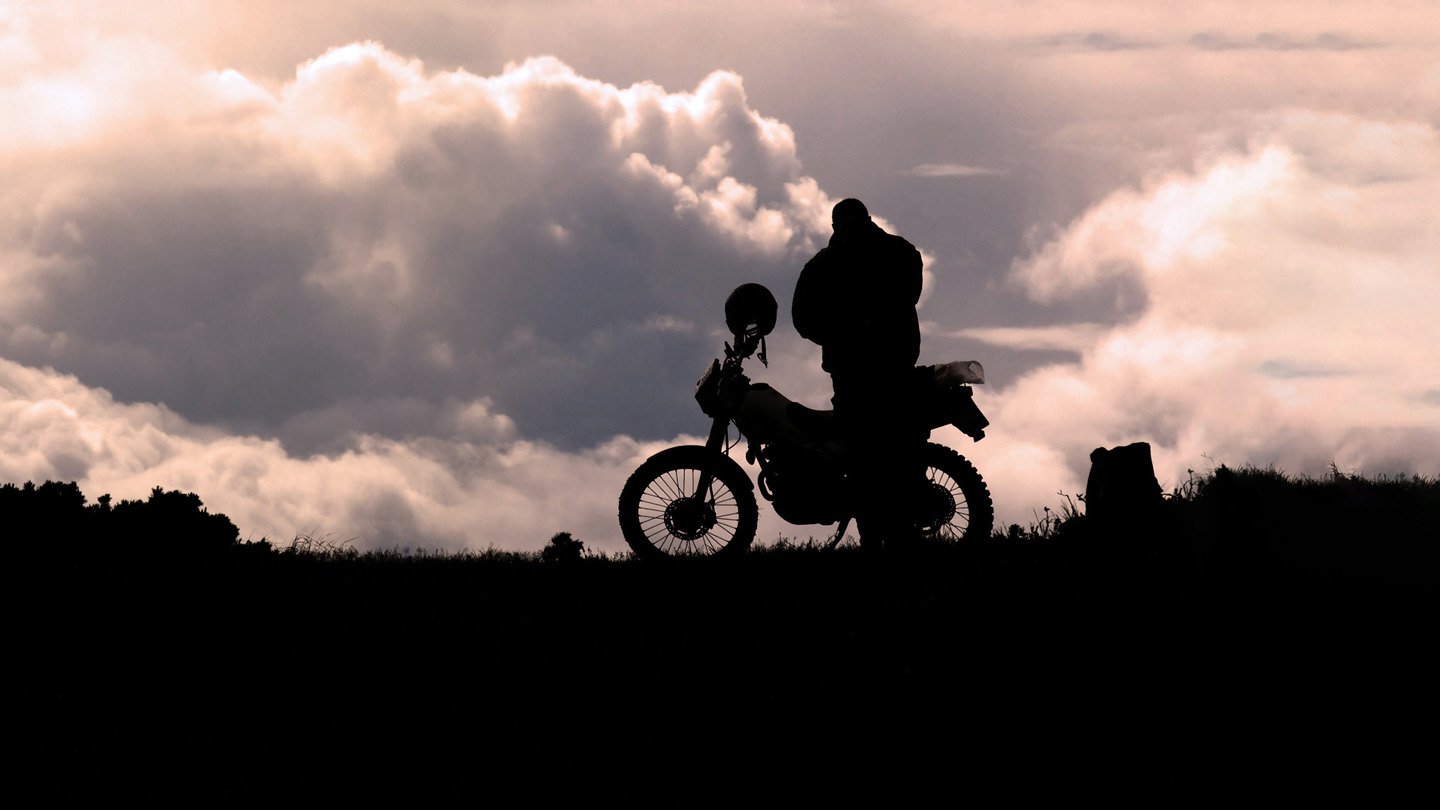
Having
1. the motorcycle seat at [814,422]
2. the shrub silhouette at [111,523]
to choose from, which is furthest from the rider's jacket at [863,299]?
the shrub silhouette at [111,523]

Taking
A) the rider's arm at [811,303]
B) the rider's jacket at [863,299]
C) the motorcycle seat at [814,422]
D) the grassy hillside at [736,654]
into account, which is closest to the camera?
the grassy hillside at [736,654]

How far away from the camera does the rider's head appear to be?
1002 centimetres

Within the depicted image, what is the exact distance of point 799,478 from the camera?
10352 mm

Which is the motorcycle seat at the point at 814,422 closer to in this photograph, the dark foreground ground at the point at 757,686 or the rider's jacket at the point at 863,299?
the rider's jacket at the point at 863,299

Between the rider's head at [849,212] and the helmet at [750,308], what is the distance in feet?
2.74

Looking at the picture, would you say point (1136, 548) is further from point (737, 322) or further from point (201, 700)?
point (201, 700)

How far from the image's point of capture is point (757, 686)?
7.08 metres

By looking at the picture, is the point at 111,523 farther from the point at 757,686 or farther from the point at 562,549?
the point at 757,686

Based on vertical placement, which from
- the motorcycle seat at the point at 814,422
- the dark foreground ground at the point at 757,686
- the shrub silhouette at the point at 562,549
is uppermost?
the motorcycle seat at the point at 814,422

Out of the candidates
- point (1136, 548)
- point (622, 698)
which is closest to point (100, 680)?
point (622, 698)

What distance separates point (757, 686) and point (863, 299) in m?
3.75

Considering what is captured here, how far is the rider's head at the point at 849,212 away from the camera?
32.9 feet

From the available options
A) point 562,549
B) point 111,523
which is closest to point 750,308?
point 562,549

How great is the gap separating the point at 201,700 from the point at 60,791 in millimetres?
1585
